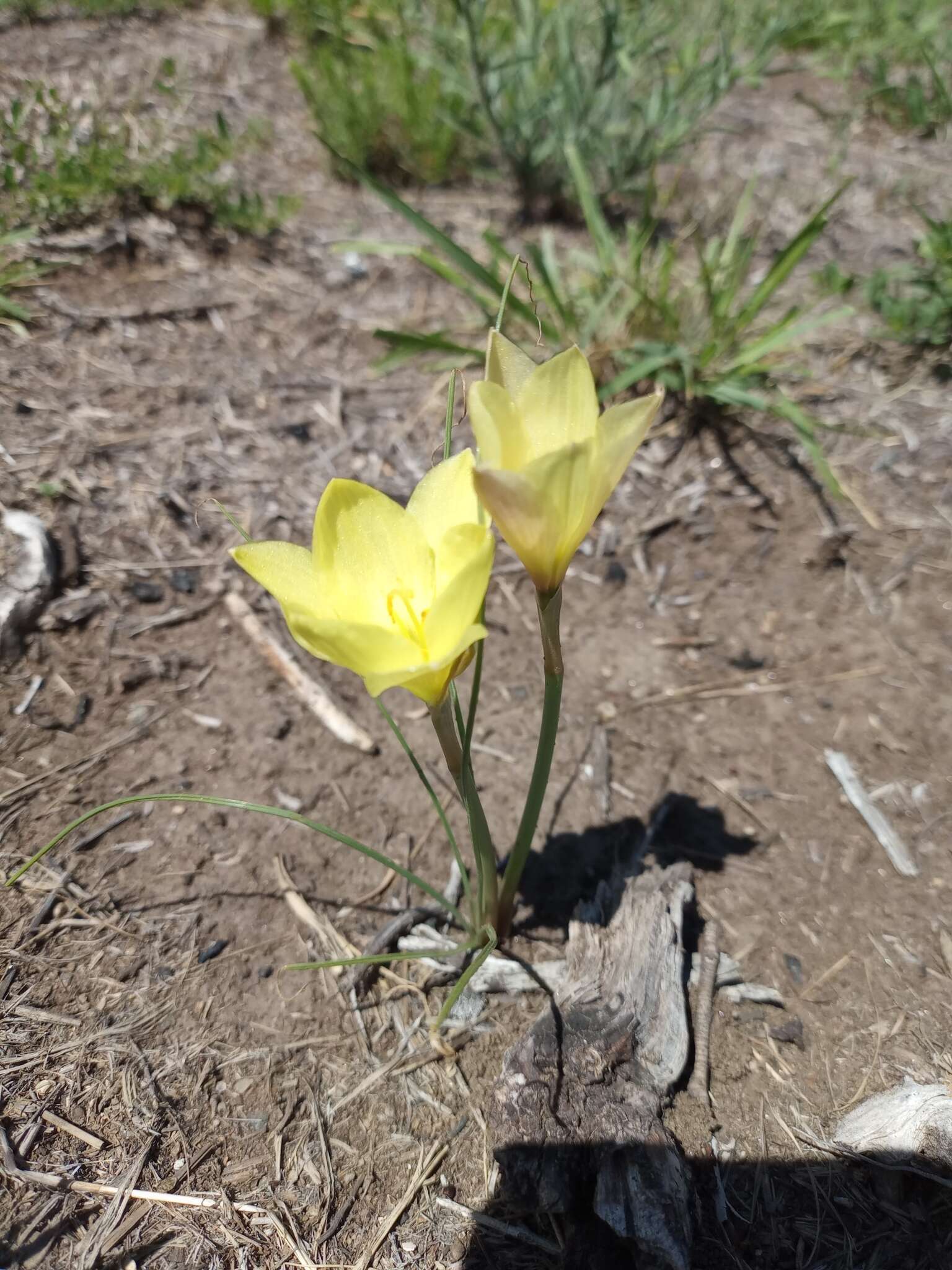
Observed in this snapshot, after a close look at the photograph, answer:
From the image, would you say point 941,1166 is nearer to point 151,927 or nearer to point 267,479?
point 151,927

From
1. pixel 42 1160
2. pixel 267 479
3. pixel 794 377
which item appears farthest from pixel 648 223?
pixel 42 1160

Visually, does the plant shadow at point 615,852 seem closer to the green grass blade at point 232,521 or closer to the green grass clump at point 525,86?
the green grass blade at point 232,521

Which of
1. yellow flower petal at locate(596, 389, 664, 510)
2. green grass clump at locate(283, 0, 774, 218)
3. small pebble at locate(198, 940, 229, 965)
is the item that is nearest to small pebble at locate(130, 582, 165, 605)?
small pebble at locate(198, 940, 229, 965)

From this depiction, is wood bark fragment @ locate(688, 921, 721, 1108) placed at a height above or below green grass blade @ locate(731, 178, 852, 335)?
below

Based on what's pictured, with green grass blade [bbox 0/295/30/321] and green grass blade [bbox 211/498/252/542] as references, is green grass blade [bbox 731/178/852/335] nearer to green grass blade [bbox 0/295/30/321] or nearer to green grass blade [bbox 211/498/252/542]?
green grass blade [bbox 211/498/252/542]

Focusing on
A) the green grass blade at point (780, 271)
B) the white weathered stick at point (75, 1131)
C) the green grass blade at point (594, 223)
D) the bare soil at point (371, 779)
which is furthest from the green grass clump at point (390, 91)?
the white weathered stick at point (75, 1131)

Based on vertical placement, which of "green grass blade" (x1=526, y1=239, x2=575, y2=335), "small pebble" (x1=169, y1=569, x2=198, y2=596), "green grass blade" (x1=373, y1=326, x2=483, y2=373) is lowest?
"small pebble" (x1=169, y1=569, x2=198, y2=596)

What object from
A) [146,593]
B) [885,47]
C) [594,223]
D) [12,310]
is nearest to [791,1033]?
[146,593]
